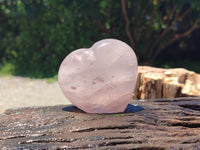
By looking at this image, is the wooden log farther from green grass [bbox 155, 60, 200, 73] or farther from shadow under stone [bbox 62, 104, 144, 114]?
green grass [bbox 155, 60, 200, 73]

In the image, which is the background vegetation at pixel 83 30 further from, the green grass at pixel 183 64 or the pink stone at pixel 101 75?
the pink stone at pixel 101 75

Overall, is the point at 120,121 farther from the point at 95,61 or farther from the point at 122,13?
the point at 122,13

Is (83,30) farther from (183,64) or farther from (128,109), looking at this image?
(128,109)

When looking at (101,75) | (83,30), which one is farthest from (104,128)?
(83,30)

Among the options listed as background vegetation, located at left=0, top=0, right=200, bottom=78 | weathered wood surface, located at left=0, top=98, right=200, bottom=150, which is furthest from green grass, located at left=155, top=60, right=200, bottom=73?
weathered wood surface, located at left=0, top=98, right=200, bottom=150

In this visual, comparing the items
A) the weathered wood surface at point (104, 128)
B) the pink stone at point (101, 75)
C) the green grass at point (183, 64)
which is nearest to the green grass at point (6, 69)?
the green grass at point (183, 64)

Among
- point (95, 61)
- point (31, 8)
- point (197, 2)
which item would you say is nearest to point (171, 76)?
point (95, 61)
